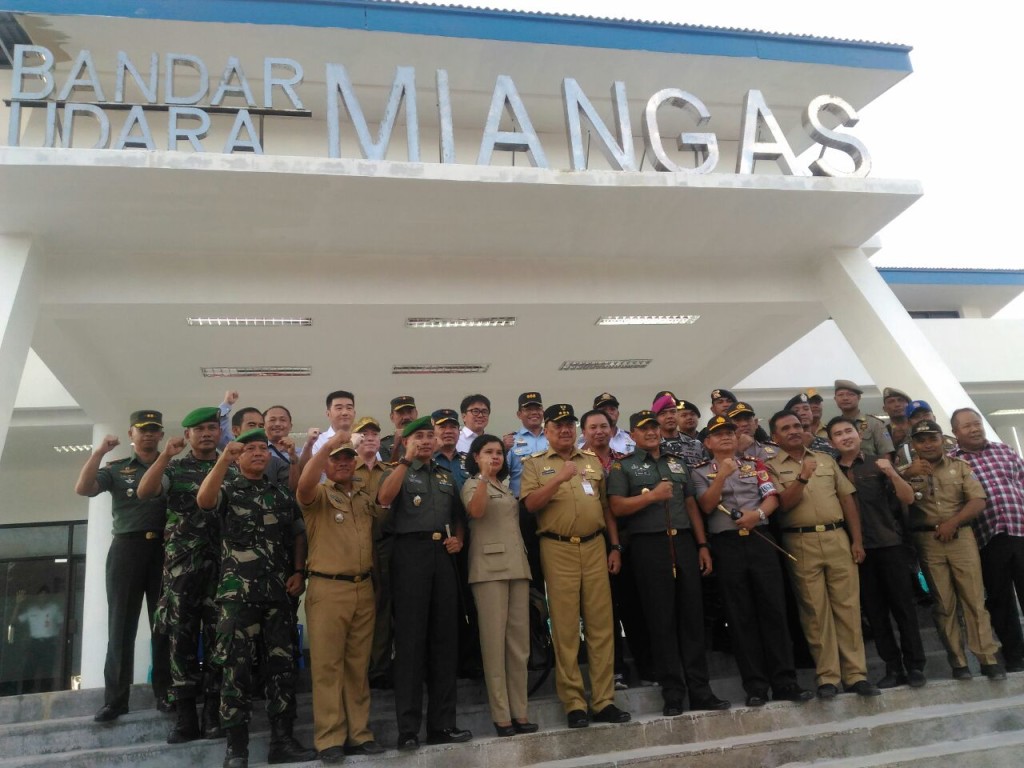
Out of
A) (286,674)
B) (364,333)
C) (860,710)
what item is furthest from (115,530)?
(860,710)

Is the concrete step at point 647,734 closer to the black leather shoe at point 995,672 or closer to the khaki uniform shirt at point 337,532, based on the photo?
the black leather shoe at point 995,672

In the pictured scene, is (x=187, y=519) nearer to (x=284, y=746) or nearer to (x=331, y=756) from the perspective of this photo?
(x=284, y=746)

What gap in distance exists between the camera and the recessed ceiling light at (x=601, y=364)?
913 cm

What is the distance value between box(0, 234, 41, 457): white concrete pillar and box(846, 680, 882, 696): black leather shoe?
534 centimetres

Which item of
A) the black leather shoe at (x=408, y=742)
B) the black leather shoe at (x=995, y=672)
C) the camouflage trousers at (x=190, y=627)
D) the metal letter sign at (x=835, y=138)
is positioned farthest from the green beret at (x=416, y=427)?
the metal letter sign at (x=835, y=138)

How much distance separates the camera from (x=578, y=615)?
4090 mm

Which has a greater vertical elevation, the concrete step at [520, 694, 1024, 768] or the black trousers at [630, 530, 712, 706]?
the black trousers at [630, 530, 712, 706]

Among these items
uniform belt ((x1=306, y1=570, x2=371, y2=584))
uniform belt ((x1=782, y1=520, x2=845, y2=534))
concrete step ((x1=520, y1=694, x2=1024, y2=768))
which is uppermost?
uniform belt ((x1=782, y1=520, x2=845, y2=534))

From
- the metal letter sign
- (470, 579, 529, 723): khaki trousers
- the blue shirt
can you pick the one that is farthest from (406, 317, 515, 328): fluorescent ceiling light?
(470, 579, 529, 723): khaki trousers

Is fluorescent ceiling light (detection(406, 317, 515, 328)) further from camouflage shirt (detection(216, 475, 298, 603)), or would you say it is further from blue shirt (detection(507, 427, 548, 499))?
camouflage shirt (detection(216, 475, 298, 603))

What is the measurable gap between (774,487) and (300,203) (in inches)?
147

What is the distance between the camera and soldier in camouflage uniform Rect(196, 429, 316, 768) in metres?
3.57

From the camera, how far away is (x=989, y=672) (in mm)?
4445

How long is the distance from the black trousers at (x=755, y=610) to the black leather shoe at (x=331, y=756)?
214cm
